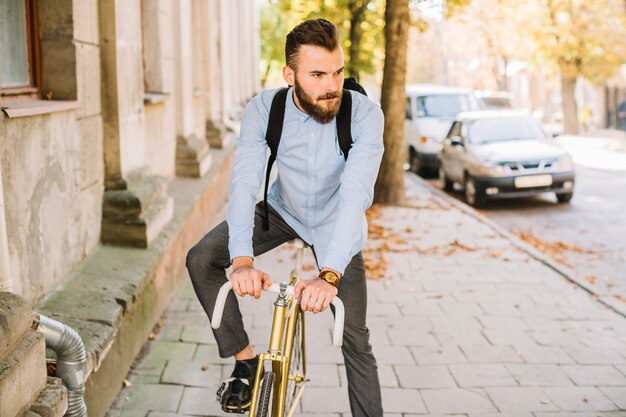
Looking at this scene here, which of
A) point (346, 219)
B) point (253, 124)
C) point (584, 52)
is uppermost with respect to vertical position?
point (584, 52)

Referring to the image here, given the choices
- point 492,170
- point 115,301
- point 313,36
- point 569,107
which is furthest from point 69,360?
point 569,107

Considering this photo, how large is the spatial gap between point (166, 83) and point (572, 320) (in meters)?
4.89

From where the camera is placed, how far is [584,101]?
160 feet

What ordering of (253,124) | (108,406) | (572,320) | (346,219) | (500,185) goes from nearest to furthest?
(346,219), (253,124), (108,406), (572,320), (500,185)

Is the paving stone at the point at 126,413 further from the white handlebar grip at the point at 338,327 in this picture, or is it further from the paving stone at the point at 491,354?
the paving stone at the point at 491,354

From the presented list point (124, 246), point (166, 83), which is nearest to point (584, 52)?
point (166, 83)

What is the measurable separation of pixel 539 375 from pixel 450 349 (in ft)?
2.29

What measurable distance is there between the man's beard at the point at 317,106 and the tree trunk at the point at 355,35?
62.0 feet

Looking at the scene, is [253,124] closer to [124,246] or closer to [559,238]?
[124,246]

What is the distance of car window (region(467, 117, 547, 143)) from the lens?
15016 millimetres

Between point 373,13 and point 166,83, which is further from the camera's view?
point 373,13

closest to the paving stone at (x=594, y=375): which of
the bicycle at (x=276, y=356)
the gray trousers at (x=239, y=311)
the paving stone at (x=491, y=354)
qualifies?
the paving stone at (x=491, y=354)

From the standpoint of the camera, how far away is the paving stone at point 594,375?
5082 millimetres

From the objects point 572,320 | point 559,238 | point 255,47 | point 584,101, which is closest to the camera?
point 572,320
